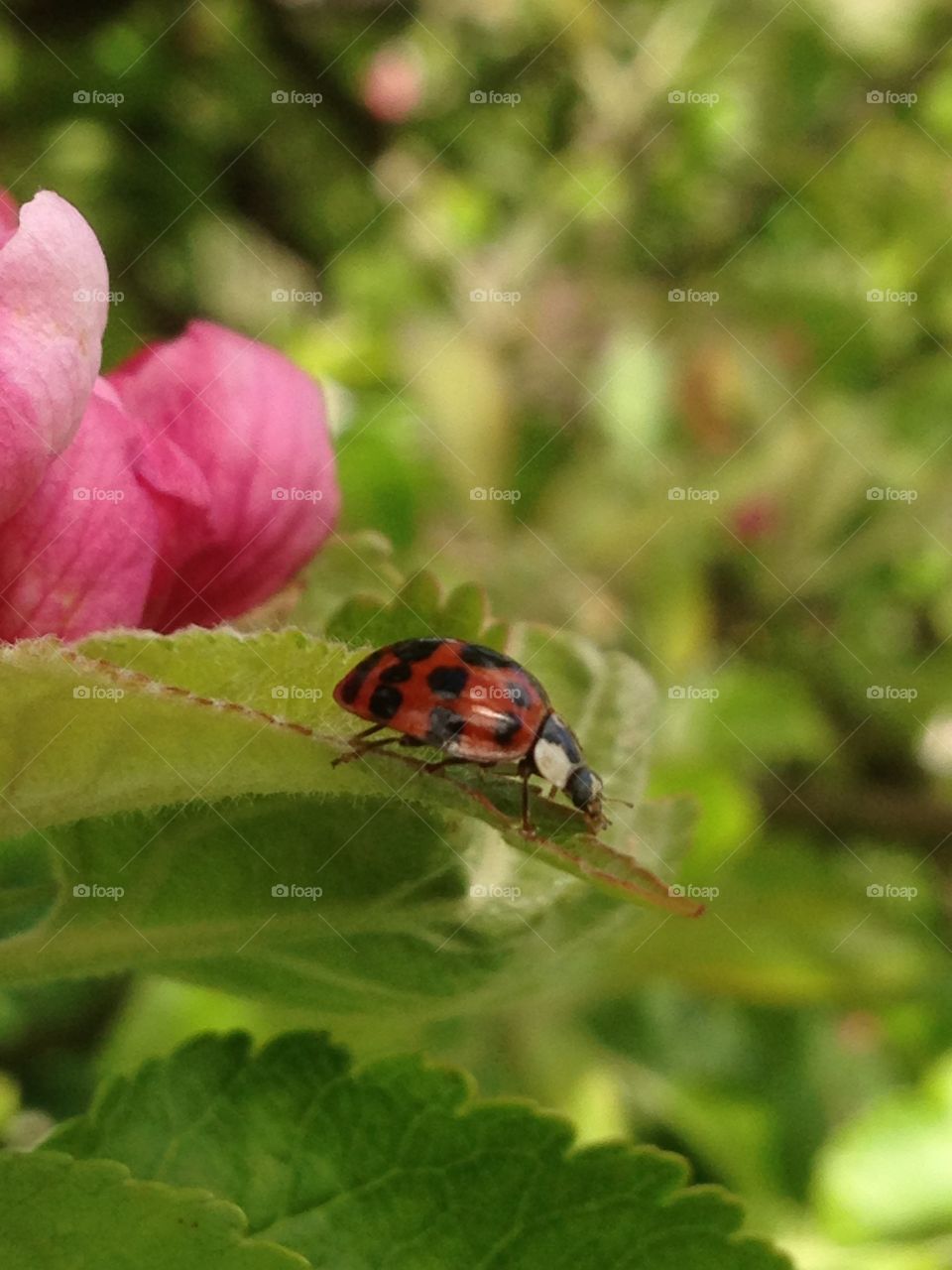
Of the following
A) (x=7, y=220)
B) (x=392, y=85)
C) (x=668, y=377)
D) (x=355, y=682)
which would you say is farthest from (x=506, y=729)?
(x=392, y=85)

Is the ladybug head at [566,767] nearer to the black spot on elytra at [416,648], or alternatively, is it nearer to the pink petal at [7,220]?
the black spot on elytra at [416,648]

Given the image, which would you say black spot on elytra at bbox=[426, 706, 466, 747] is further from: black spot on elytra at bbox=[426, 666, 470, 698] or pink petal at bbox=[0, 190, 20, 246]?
pink petal at bbox=[0, 190, 20, 246]

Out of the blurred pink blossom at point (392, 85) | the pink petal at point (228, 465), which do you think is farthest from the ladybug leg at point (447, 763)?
the blurred pink blossom at point (392, 85)

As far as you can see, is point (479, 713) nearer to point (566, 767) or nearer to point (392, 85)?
point (566, 767)

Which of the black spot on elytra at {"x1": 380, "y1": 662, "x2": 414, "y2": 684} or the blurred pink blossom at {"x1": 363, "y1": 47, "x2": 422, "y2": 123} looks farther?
the blurred pink blossom at {"x1": 363, "y1": 47, "x2": 422, "y2": 123}

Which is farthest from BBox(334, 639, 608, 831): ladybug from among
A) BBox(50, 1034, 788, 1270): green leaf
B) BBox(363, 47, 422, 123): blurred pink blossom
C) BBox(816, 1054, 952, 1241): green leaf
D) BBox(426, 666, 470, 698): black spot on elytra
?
BBox(363, 47, 422, 123): blurred pink blossom

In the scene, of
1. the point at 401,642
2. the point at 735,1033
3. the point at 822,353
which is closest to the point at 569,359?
the point at 822,353

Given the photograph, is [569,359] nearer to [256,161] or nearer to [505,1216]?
[256,161]
